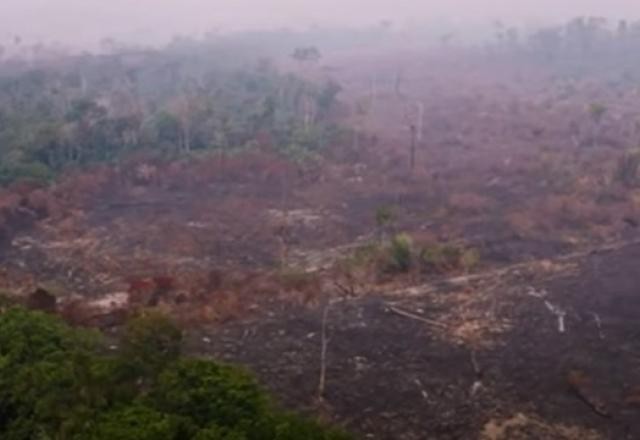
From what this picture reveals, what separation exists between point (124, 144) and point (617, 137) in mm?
25577

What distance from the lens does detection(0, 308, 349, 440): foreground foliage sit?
38.7ft

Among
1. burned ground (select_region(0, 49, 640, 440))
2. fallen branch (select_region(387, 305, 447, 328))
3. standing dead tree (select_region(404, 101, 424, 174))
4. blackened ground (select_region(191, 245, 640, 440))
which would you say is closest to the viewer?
blackened ground (select_region(191, 245, 640, 440))

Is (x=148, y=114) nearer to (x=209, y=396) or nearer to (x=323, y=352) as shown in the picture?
(x=323, y=352)

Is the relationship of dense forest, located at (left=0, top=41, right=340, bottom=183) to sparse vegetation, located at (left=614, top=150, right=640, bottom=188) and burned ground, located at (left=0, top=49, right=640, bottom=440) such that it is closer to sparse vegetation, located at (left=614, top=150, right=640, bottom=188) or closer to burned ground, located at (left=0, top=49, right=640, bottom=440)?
burned ground, located at (left=0, top=49, right=640, bottom=440)

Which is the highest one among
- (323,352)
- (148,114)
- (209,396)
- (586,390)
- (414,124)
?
(209,396)

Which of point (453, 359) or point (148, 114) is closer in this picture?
point (453, 359)

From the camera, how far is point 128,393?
1401cm

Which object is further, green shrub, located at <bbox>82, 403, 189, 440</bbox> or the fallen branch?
the fallen branch

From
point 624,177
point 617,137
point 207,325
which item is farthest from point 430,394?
point 617,137

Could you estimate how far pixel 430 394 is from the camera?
1869 cm

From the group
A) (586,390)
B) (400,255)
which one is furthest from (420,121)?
(586,390)

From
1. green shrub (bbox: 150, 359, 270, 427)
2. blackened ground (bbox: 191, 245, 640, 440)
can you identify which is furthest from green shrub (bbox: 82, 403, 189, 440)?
blackened ground (bbox: 191, 245, 640, 440)

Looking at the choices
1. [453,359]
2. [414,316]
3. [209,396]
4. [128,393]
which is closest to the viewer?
[209,396]

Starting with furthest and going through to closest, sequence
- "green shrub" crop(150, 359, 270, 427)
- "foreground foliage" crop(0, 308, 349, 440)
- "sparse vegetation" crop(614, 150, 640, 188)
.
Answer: "sparse vegetation" crop(614, 150, 640, 188), "green shrub" crop(150, 359, 270, 427), "foreground foliage" crop(0, 308, 349, 440)
